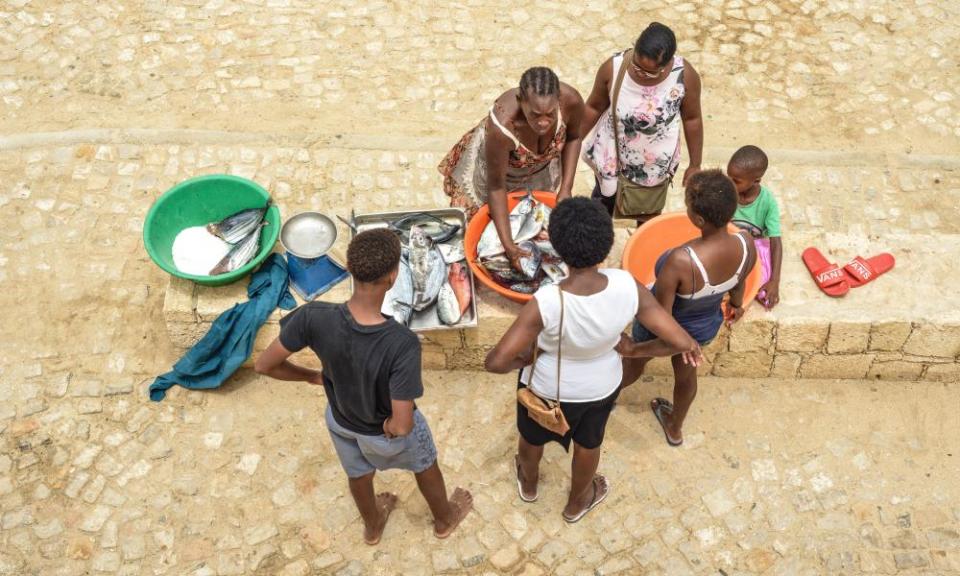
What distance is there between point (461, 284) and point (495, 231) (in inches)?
15.0

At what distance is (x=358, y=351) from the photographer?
3193mm

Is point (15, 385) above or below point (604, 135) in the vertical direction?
below

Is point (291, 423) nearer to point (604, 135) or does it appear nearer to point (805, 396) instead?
point (604, 135)

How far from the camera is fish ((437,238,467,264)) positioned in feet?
16.5

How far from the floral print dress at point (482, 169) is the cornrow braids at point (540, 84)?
41 cm

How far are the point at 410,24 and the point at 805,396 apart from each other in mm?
5053

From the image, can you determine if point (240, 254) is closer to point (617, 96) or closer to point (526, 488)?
point (526, 488)

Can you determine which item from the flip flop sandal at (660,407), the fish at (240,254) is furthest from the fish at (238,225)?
the flip flop sandal at (660,407)

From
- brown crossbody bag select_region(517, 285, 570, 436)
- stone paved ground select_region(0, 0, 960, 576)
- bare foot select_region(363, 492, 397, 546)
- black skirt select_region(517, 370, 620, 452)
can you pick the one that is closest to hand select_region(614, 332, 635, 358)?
black skirt select_region(517, 370, 620, 452)

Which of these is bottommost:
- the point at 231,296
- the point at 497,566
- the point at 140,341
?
the point at 497,566

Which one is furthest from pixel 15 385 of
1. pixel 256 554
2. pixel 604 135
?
pixel 604 135

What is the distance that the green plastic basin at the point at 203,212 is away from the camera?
16.3ft

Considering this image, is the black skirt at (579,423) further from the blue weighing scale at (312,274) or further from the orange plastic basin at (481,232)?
the blue weighing scale at (312,274)

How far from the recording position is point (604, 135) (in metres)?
5.05
